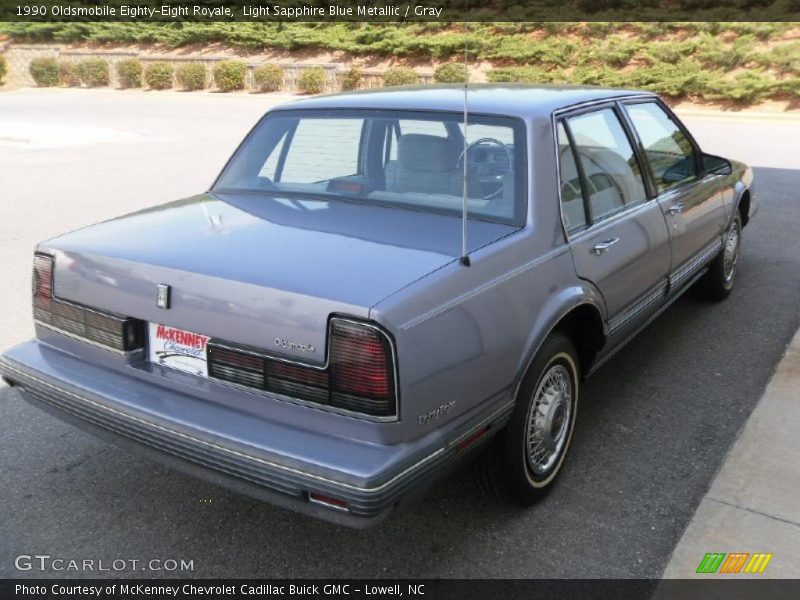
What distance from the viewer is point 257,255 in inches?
106

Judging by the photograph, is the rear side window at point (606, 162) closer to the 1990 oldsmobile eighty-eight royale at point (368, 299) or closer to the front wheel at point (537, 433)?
the 1990 oldsmobile eighty-eight royale at point (368, 299)

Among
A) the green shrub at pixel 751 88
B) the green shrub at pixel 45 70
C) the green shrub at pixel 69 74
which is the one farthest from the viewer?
the green shrub at pixel 69 74

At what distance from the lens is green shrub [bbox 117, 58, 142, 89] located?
3328 centimetres

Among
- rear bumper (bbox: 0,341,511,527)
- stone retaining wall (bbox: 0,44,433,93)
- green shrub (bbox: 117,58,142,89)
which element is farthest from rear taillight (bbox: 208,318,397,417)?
green shrub (bbox: 117,58,142,89)

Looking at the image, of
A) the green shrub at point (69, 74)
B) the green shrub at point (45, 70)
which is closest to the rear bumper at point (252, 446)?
the green shrub at point (69, 74)

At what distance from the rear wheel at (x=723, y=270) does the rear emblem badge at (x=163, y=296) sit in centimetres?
402

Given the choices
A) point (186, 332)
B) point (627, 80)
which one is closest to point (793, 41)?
point (627, 80)

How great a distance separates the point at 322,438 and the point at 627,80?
2517 cm

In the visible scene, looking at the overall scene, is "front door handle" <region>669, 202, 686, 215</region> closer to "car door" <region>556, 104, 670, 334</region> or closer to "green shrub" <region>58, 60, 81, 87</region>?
"car door" <region>556, 104, 670, 334</region>

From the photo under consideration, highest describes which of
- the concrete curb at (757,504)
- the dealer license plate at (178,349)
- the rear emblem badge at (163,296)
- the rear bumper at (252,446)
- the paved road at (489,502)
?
the rear emblem badge at (163,296)

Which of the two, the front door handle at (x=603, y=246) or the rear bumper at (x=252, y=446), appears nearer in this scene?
the rear bumper at (x=252, y=446)

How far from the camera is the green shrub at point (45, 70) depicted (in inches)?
1393

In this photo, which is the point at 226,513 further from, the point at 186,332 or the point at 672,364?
the point at 672,364

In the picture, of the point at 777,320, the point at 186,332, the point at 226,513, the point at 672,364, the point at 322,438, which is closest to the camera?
the point at 322,438
